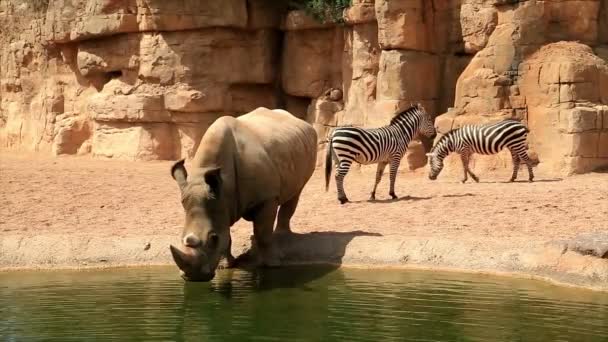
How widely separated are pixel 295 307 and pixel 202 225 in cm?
123

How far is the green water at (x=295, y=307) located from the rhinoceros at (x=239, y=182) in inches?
18.8

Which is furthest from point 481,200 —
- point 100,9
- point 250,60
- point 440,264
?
point 100,9

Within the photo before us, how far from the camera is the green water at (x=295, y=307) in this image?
24.7ft

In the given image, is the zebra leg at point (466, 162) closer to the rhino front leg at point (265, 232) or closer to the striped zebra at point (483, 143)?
the striped zebra at point (483, 143)

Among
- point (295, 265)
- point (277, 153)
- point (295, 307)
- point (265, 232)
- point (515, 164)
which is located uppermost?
point (277, 153)

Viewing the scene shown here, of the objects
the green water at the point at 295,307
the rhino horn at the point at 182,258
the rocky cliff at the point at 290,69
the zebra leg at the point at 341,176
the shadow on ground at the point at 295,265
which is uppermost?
the rocky cliff at the point at 290,69

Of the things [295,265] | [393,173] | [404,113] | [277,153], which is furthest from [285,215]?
[404,113]

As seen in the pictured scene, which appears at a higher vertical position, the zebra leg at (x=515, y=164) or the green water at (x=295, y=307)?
the zebra leg at (x=515, y=164)

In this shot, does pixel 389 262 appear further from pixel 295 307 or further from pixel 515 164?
pixel 515 164

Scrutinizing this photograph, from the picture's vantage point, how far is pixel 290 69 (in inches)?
888

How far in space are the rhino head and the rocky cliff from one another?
970cm

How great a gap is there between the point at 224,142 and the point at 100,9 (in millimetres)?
13874

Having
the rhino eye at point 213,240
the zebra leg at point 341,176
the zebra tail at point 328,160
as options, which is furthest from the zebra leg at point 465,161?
the rhino eye at point 213,240

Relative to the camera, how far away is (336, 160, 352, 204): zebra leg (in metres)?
14.6
